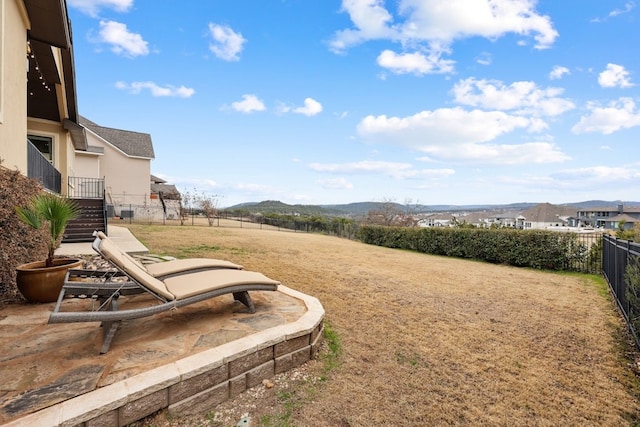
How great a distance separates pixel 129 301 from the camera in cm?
378

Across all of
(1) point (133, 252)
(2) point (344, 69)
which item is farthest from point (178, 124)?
(1) point (133, 252)

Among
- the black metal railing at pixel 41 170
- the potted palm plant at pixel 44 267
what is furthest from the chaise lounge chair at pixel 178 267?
the black metal railing at pixel 41 170

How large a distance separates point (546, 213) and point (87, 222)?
64859 mm

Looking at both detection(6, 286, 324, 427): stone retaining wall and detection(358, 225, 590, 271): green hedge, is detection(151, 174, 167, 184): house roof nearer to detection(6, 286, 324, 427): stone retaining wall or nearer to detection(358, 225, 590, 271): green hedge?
detection(358, 225, 590, 271): green hedge

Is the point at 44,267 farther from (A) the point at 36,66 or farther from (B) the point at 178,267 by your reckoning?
(A) the point at 36,66

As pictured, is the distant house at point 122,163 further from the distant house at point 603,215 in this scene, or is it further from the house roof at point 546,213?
the distant house at point 603,215

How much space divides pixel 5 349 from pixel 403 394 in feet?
11.2

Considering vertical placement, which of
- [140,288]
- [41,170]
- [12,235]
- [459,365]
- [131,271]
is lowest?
[459,365]

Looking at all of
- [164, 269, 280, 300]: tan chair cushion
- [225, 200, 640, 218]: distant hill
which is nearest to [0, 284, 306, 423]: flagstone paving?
[164, 269, 280, 300]: tan chair cushion

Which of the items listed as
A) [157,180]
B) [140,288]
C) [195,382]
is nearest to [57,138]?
[140,288]

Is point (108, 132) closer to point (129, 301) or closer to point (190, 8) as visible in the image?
point (190, 8)

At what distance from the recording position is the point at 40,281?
147 inches

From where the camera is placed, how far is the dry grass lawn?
7.76ft

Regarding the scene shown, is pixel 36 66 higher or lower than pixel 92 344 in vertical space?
higher
